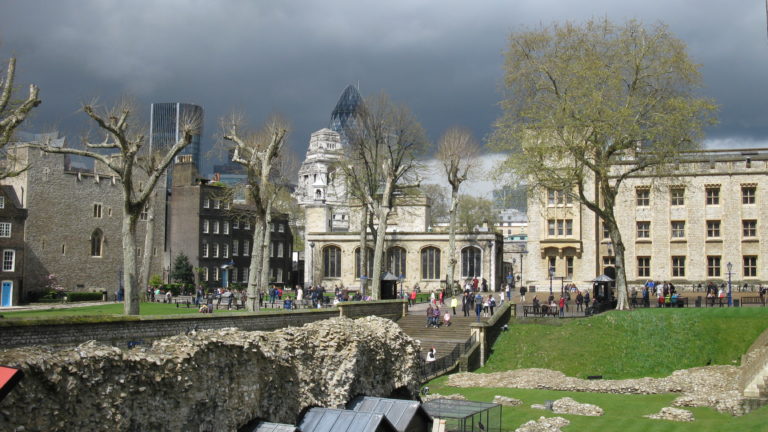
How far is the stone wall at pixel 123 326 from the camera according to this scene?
69.2 ft

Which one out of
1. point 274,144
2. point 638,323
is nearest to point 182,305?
point 274,144

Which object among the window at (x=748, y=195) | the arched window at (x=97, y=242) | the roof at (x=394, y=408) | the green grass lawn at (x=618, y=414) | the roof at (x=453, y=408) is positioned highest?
the window at (x=748, y=195)

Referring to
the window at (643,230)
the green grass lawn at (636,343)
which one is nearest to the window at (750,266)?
the window at (643,230)

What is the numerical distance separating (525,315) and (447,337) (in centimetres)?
516

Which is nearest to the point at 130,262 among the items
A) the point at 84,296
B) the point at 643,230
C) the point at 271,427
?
the point at 271,427

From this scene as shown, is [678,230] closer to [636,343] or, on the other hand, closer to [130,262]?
[636,343]

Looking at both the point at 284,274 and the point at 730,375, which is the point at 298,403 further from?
the point at 284,274

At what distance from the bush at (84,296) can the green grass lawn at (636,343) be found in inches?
1492

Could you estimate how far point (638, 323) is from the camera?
124 ft

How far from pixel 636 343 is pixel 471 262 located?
1160 inches

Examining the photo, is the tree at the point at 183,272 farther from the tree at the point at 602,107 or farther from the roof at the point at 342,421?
the roof at the point at 342,421

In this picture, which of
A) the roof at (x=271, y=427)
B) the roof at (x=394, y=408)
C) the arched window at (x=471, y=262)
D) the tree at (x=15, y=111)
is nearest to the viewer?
the roof at (x=271, y=427)

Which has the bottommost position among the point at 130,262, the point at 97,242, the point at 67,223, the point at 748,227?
the point at 130,262

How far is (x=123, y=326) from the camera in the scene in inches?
972
